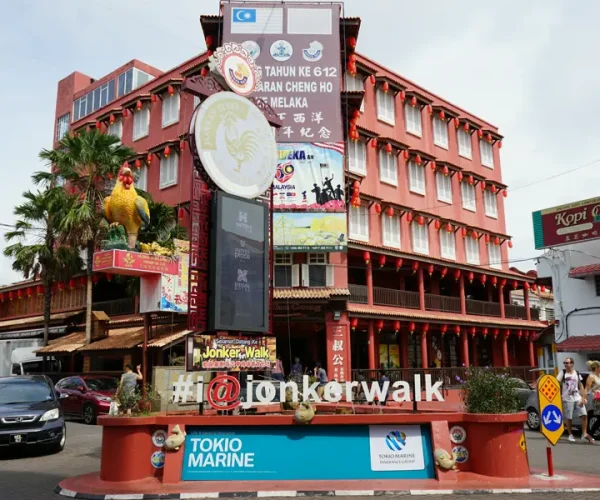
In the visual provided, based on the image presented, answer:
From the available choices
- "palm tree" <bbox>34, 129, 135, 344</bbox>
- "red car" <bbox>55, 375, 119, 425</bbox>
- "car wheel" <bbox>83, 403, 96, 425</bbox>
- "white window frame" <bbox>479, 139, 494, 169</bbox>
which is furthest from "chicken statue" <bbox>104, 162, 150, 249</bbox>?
"white window frame" <bbox>479, 139, 494, 169</bbox>

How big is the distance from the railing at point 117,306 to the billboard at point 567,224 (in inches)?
825

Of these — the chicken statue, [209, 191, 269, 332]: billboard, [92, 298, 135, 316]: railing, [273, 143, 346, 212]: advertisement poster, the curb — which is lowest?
the curb

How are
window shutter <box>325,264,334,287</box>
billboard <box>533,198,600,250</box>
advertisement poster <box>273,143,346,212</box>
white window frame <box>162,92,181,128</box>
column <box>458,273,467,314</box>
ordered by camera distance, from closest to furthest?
advertisement poster <box>273,143,346,212</box>, window shutter <box>325,264,334,287</box>, billboard <box>533,198,600,250</box>, white window frame <box>162,92,181,128</box>, column <box>458,273,467,314</box>

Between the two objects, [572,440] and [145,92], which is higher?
[145,92]

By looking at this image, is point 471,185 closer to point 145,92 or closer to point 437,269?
point 437,269

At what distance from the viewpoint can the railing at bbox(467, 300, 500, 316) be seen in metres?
35.2

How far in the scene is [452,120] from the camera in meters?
37.9

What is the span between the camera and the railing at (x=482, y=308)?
116ft

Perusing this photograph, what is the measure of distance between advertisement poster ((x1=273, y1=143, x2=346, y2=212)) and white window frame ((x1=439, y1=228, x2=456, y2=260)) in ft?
33.8

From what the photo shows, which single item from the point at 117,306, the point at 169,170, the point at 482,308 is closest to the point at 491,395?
the point at 169,170

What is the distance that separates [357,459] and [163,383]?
940 centimetres

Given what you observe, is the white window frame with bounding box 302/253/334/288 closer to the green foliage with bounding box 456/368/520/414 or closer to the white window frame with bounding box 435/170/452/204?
the white window frame with bounding box 435/170/452/204

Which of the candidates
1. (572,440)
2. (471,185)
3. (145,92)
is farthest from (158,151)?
(572,440)

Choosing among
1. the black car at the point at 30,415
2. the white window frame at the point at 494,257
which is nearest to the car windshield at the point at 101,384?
the black car at the point at 30,415
